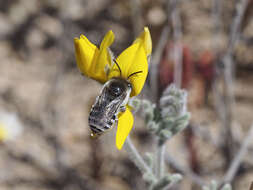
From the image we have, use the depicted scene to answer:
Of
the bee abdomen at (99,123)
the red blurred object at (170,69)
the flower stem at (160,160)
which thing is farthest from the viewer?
the red blurred object at (170,69)

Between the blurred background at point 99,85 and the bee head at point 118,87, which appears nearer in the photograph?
the bee head at point 118,87

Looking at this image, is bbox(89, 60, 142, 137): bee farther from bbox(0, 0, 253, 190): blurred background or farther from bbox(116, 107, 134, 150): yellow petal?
bbox(0, 0, 253, 190): blurred background

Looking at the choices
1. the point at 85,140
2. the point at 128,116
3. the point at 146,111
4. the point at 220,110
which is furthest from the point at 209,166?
the point at 128,116

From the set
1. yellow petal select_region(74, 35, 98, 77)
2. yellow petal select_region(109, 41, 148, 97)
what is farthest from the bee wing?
yellow petal select_region(74, 35, 98, 77)

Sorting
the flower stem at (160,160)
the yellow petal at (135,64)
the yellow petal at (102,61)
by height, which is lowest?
the flower stem at (160,160)

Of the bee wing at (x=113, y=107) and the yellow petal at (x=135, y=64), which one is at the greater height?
the yellow petal at (x=135, y=64)

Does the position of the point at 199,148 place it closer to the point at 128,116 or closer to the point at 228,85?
the point at 228,85

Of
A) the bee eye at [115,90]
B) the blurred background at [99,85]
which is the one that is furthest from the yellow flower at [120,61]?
the blurred background at [99,85]

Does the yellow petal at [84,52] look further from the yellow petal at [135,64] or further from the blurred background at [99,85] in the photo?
the blurred background at [99,85]
